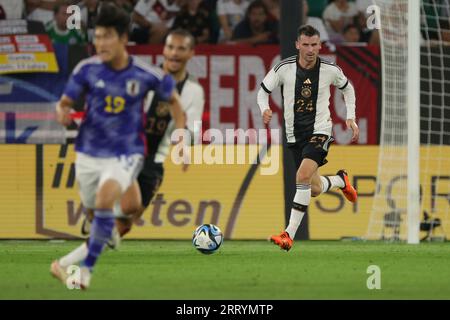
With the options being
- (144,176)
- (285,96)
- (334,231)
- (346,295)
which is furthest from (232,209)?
(346,295)

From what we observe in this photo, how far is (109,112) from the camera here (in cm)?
888

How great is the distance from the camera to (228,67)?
666 inches

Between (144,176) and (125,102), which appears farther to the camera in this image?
(144,176)

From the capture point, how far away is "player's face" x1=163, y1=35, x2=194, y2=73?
10453 millimetres

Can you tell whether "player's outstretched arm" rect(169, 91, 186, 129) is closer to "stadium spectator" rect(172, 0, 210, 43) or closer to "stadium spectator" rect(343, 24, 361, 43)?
"stadium spectator" rect(172, 0, 210, 43)

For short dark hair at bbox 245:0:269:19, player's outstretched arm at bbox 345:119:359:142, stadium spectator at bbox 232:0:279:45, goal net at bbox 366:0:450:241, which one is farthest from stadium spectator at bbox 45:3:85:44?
player's outstretched arm at bbox 345:119:359:142

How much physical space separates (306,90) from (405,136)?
13.1 ft

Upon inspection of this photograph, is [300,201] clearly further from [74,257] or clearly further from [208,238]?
[74,257]

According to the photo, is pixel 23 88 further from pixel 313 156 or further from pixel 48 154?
pixel 313 156

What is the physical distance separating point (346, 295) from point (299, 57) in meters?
4.38

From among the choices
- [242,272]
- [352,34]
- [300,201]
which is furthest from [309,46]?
[352,34]

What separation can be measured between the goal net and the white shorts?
7641 mm

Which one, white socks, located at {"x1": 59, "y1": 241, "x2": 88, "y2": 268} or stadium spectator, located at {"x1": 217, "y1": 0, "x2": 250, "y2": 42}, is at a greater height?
stadium spectator, located at {"x1": 217, "y1": 0, "x2": 250, "y2": 42}

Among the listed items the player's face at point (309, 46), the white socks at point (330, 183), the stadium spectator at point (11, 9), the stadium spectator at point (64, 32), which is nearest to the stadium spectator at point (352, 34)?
the stadium spectator at point (64, 32)
